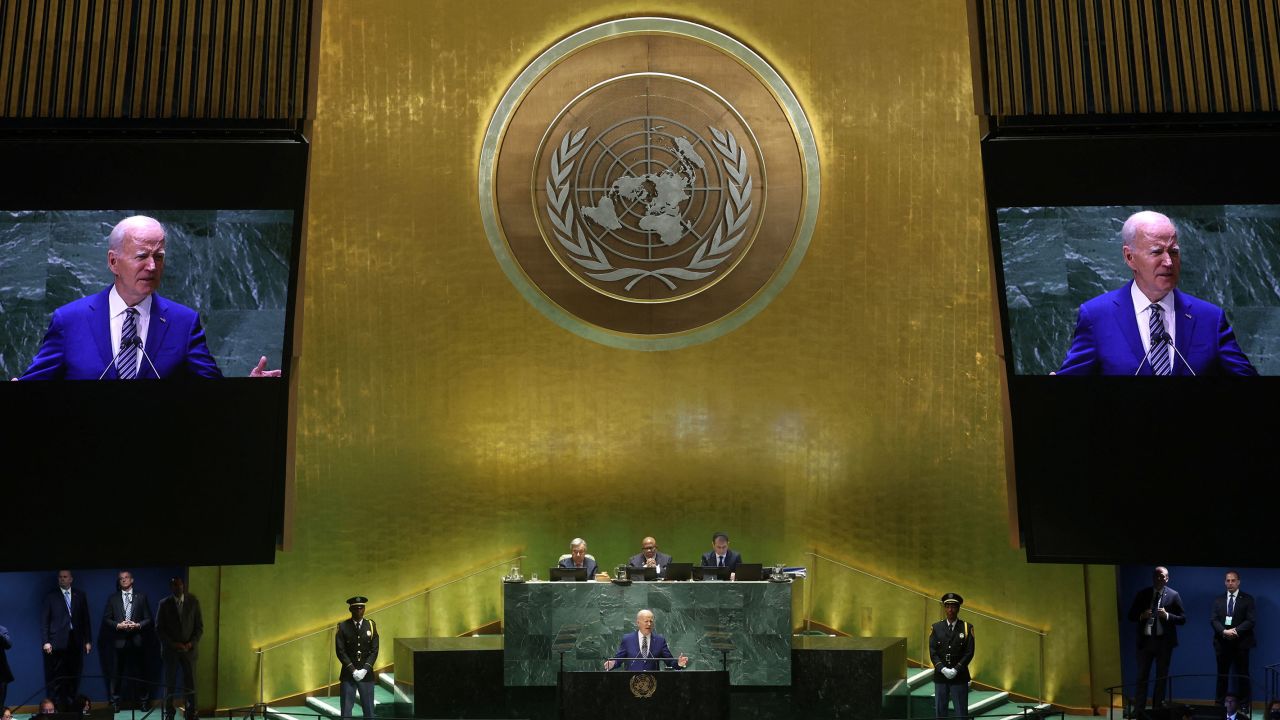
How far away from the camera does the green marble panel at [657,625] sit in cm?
965

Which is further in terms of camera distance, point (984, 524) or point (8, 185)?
point (984, 524)

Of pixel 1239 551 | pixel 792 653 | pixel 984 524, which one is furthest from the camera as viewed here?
pixel 984 524

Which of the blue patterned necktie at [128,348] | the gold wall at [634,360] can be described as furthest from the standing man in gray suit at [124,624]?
the blue patterned necktie at [128,348]

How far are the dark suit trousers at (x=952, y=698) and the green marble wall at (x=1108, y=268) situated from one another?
220cm

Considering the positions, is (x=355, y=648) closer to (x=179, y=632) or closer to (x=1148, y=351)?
(x=179, y=632)

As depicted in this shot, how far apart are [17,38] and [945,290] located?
7.07 metres

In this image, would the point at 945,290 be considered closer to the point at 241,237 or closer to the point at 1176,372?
the point at 1176,372

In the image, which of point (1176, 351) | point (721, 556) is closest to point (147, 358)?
point (721, 556)

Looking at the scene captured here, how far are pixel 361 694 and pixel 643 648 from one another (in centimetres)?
199

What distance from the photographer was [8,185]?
30.7ft

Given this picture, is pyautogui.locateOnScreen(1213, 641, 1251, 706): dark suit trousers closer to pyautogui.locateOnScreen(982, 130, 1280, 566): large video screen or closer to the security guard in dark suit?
pyautogui.locateOnScreen(982, 130, 1280, 566): large video screen

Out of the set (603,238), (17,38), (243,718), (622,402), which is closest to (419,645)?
(243,718)

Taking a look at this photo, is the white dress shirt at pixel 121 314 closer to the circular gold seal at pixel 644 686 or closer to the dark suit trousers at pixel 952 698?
the circular gold seal at pixel 644 686

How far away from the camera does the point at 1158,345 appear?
30.1 feet
